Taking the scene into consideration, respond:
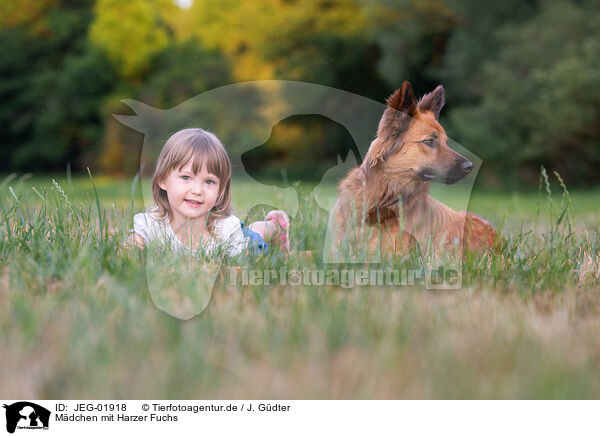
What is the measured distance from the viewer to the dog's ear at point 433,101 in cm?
268

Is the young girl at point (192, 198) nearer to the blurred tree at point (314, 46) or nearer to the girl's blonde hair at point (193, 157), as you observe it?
the girl's blonde hair at point (193, 157)

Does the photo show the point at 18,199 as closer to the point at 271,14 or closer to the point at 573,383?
the point at 573,383

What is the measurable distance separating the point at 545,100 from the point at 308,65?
9.25 m

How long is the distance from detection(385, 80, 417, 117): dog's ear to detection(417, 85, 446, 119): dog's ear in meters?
0.13

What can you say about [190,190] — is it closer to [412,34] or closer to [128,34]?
[412,34]

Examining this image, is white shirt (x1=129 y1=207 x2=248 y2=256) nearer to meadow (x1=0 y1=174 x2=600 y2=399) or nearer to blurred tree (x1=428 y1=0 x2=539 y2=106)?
meadow (x1=0 y1=174 x2=600 y2=399)

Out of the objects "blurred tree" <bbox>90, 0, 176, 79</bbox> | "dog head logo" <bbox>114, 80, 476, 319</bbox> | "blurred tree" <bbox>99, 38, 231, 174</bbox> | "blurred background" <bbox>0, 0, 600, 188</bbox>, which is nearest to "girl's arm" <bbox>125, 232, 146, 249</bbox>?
"dog head logo" <bbox>114, 80, 476, 319</bbox>

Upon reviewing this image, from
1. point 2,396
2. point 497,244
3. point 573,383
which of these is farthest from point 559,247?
point 2,396

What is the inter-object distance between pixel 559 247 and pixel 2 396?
2.24 metres

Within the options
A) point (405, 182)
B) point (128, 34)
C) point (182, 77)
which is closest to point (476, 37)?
point (182, 77)

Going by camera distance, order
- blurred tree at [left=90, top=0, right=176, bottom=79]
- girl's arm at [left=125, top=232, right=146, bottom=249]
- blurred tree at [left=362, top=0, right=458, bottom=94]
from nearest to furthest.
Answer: girl's arm at [left=125, top=232, right=146, bottom=249] → blurred tree at [left=362, top=0, right=458, bottom=94] → blurred tree at [left=90, top=0, right=176, bottom=79]

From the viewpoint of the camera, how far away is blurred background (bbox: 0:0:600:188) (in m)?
12.8
